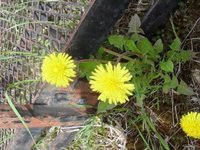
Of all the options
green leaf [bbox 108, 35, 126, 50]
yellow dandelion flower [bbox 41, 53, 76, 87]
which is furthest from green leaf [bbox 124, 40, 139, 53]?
yellow dandelion flower [bbox 41, 53, 76, 87]

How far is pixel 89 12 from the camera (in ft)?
3.96

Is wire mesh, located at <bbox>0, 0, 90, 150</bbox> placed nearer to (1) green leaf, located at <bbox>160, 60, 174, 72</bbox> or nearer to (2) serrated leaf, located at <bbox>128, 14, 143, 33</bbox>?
(2) serrated leaf, located at <bbox>128, 14, 143, 33</bbox>

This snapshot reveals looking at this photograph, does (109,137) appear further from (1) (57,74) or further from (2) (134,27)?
(1) (57,74)

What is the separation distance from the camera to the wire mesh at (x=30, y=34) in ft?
4.39

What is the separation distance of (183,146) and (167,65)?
0.37 metres

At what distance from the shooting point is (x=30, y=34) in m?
1.48

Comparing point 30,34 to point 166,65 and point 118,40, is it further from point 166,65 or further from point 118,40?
point 166,65

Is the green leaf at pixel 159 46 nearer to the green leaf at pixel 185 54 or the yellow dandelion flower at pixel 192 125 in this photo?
the green leaf at pixel 185 54

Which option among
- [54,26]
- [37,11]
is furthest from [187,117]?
[37,11]

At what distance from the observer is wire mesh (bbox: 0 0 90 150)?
1.34 meters

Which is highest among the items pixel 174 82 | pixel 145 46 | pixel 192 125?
pixel 145 46

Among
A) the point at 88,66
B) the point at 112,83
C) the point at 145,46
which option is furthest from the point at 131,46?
the point at 112,83

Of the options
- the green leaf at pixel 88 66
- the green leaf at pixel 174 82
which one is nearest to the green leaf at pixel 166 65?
the green leaf at pixel 174 82

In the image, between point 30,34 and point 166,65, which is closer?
point 166,65
